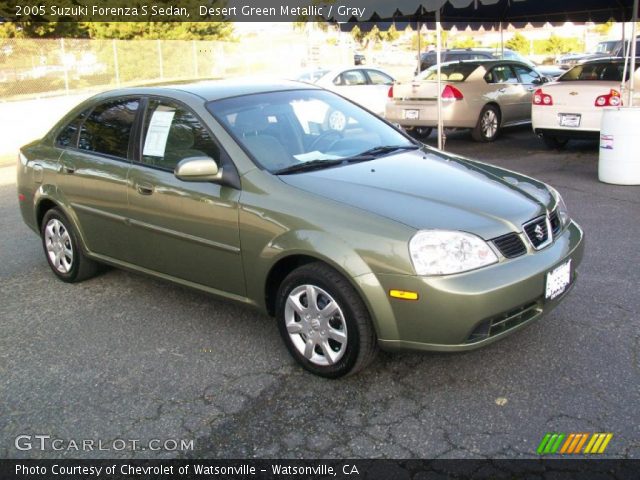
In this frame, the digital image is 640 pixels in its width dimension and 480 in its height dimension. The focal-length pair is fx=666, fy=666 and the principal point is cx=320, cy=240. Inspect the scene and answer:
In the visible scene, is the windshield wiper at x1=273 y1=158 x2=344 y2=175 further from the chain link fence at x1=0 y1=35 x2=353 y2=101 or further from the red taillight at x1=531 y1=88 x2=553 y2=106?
the chain link fence at x1=0 y1=35 x2=353 y2=101

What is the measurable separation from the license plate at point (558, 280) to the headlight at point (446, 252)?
417 mm

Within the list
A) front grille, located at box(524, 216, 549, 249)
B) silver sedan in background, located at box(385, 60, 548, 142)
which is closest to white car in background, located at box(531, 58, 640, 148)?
silver sedan in background, located at box(385, 60, 548, 142)

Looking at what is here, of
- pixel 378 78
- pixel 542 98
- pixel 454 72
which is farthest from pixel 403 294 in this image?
pixel 378 78

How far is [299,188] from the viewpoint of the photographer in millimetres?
3691

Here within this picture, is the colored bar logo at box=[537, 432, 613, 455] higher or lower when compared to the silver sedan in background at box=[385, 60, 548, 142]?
lower

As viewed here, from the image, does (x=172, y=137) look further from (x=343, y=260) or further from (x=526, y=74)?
(x=526, y=74)

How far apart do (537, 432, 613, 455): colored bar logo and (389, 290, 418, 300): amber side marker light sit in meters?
0.87

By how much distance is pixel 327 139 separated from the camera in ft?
14.4

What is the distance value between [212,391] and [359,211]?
1251mm

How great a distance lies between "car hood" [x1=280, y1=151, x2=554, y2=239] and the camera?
3.39 m

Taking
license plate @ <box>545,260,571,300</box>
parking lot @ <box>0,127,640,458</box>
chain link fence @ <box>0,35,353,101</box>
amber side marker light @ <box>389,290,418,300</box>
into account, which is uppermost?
chain link fence @ <box>0,35,353,101</box>

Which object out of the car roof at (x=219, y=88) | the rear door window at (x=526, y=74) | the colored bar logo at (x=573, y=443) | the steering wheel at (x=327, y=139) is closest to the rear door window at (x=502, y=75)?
the rear door window at (x=526, y=74)

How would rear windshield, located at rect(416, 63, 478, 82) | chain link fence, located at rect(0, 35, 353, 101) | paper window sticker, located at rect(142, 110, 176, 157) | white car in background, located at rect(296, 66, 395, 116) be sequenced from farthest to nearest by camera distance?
chain link fence, located at rect(0, 35, 353, 101), white car in background, located at rect(296, 66, 395, 116), rear windshield, located at rect(416, 63, 478, 82), paper window sticker, located at rect(142, 110, 176, 157)

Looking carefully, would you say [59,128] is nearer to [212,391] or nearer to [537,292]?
[212,391]
